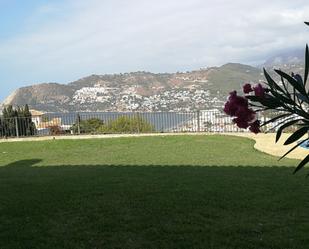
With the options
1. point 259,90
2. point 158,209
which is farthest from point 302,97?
point 158,209

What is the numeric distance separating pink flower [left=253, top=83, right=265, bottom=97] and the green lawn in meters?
2.93

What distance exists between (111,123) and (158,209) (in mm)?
17765

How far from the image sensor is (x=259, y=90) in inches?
90.7

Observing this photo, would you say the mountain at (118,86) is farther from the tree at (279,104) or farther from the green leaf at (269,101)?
the green leaf at (269,101)

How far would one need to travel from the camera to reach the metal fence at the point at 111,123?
→ 2252 cm

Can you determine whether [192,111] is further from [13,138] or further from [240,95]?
[240,95]

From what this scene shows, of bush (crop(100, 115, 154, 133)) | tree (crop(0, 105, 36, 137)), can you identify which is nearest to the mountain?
bush (crop(100, 115, 154, 133))

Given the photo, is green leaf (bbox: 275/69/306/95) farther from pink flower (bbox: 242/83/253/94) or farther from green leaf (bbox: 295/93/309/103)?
pink flower (bbox: 242/83/253/94)

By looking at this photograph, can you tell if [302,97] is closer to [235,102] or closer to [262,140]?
[235,102]

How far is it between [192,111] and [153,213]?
16723 millimetres

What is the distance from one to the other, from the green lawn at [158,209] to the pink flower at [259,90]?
293 centimetres

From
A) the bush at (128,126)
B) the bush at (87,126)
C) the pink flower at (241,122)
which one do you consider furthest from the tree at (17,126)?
the pink flower at (241,122)

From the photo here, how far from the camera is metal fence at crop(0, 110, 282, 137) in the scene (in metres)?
22.5

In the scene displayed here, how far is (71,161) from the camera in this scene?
1506 cm
